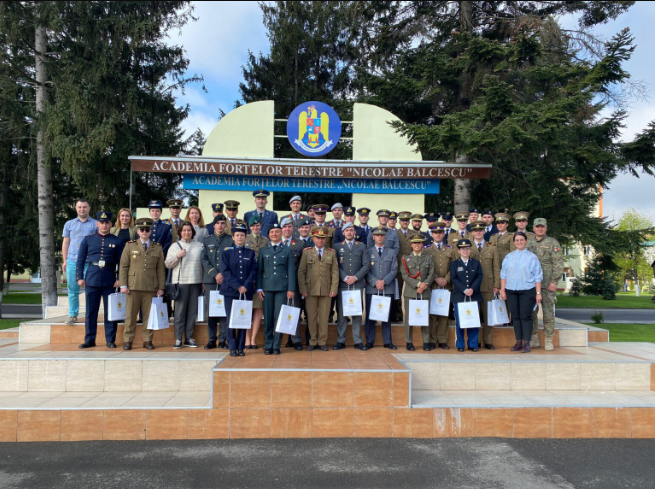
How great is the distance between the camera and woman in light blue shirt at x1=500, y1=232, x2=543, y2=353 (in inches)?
242

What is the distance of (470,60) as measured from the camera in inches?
386

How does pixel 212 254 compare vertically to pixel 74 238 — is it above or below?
below

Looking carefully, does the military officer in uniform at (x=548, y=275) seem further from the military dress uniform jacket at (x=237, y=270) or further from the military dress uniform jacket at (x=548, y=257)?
the military dress uniform jacket at (x=237, y=270)

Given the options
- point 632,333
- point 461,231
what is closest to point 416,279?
point 461,231

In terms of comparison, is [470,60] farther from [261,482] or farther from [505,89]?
[261,482]

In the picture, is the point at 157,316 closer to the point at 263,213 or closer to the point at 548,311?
the point at 263,213

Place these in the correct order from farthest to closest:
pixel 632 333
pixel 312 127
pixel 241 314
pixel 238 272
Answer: pixel 312 127, pixel 632 333, pixel 238 272, pixel 241 314

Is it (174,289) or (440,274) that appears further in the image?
(440,274)

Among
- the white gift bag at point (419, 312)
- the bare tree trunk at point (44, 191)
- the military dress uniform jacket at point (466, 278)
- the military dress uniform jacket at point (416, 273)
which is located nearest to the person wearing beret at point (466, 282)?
the military dress uniform jacket at point (466, 278)

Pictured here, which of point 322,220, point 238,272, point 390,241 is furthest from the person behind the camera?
point 322,220

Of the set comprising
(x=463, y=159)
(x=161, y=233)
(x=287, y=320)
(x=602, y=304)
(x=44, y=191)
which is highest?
(x=463, y=159)

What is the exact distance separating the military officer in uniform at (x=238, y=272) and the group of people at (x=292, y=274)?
0.01 m

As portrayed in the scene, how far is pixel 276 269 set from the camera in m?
5.91

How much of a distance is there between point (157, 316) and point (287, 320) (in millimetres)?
1823
